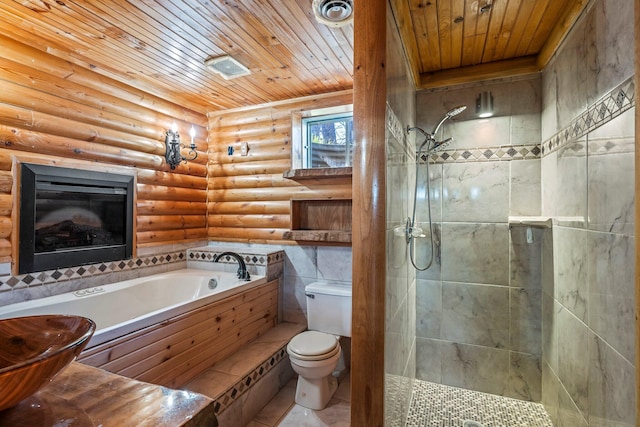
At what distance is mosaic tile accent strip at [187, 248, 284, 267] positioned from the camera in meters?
2.92

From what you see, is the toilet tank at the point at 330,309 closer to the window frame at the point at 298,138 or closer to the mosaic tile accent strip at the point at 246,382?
the mosaic tile accent strip at the point at 246,382

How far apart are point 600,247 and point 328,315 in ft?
6.05

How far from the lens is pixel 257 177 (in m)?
3.30

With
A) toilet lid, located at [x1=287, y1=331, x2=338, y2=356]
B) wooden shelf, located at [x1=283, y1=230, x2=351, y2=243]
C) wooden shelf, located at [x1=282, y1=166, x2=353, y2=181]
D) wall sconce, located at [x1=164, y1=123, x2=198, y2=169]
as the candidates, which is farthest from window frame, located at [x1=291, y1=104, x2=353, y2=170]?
toilet lid, located at [x1=287, y1=331, x2=338, y2=356]

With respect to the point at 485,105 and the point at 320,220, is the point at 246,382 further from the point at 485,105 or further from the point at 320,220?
the point at 485,105

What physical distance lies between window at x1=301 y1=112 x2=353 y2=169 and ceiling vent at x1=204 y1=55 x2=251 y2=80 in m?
0.81

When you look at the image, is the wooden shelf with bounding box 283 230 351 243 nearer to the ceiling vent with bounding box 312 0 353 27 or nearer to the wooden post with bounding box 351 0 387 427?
the wooden post with bounding box 351 0 387 427

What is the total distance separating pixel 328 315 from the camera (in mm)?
2596

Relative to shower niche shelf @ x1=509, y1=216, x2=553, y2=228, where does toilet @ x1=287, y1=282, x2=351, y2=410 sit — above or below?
below

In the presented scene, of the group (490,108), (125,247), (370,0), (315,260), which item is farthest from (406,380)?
(125,247)

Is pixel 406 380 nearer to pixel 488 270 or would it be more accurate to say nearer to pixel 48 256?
pixel 488 270

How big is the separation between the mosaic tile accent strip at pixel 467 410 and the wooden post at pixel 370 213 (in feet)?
3.30

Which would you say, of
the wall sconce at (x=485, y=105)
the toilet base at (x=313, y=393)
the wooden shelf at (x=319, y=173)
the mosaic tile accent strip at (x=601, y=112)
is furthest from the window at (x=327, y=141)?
the toilet base at (x=313, y=393)

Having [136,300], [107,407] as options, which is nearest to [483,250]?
[107,407]
